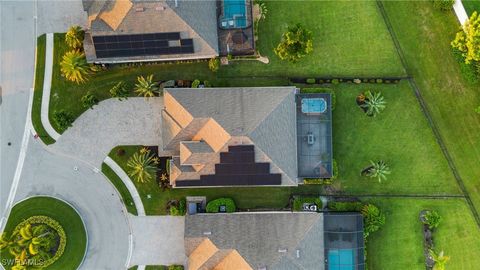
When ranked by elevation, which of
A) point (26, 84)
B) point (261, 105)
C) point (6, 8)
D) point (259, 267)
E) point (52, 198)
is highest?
point (6, 8)

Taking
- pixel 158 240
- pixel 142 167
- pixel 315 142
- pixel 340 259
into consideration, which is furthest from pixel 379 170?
pixel 158 240

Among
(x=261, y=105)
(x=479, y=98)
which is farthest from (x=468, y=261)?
(x=261, y=105)

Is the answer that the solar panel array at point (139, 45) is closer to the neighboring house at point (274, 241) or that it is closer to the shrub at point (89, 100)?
the shrub at point (89, 100)

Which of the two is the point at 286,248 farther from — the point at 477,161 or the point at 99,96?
the point at 99,96

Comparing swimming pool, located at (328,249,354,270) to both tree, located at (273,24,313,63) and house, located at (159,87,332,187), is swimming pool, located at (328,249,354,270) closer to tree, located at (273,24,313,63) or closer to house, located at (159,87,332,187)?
house, located at (159,87,332,187)

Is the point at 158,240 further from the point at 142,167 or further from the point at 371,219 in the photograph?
the point at 371,219

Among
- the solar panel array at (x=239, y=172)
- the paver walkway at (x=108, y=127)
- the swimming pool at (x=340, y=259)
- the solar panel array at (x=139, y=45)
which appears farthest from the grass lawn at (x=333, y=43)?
the swimming pool at (x=340, y=259)
